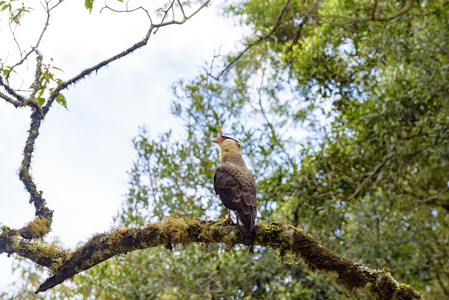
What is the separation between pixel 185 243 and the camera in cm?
326

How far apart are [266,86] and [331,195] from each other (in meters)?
2.49

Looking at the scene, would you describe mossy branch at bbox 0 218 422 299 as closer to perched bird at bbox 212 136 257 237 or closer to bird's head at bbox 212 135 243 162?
perched bird at bbox 212 136 257 237

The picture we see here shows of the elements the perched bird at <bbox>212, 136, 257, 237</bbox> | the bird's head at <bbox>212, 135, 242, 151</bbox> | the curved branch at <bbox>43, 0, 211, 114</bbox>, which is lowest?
the perched bird at <bbox>212, 136, 257, 237</bbox>

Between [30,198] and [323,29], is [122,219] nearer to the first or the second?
[30,198]

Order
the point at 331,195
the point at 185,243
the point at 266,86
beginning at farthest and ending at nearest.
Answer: the point at 266,86 → the point at 331,195 → the point at 185,243

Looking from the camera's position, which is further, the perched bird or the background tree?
the background tree

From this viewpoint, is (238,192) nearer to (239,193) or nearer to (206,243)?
(239,193)

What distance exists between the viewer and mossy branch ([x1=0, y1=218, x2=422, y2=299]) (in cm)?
288

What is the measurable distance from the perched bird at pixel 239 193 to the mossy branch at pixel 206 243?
3.2 inches

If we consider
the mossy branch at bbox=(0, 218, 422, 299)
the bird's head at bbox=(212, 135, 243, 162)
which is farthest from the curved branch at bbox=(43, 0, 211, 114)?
the bird's head at bbox=(212, 135, 243, 162)

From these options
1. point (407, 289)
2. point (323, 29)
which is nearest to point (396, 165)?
point (323, 29)

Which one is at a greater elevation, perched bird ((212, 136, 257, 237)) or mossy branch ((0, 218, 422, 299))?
perched bird ((212, 136, 257, 237))

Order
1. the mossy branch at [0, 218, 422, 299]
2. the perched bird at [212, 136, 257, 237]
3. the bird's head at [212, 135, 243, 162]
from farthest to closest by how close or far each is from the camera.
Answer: the bird's head at [212, 135, 243, 162]
the perched bird at [212, 136, 257, 237]
the mossy branch at [0, 218, 422, 299]

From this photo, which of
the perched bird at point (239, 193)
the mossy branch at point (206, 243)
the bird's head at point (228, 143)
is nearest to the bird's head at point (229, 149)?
the bird's head at point (228, 143)
